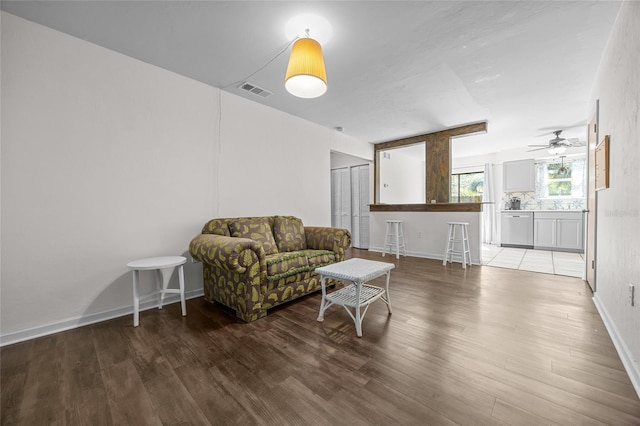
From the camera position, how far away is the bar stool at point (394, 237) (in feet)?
16.4

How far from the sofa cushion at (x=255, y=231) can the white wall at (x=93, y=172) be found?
40cm

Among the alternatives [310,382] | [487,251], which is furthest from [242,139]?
[487,251]

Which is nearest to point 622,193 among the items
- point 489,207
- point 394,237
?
point 394,237

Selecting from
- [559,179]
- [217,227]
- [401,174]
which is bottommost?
[217,227]

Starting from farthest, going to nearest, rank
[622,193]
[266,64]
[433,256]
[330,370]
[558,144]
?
[558,144]
[433,256]
[266,64]
[622,193]
[330,370]

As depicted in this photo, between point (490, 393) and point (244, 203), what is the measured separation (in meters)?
3.00

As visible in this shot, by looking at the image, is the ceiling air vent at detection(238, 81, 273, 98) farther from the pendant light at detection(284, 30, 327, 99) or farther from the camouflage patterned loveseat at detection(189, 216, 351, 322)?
the camouflage patterned loveseat at detection(189, 216, 351, 322)

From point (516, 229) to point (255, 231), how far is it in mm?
6168

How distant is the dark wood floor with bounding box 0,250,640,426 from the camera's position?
1.24 m

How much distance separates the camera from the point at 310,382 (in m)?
1.46

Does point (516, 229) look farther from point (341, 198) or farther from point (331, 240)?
point (331, 240)

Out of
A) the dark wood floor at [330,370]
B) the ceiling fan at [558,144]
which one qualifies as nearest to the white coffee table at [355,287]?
the dark wood floor at [330,370]

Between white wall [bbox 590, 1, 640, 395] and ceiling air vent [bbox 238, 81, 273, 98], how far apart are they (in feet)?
10.2

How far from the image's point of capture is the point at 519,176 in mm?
6301
